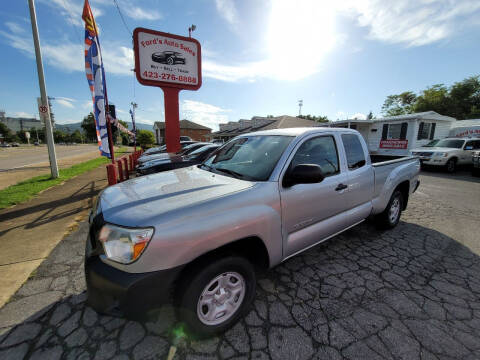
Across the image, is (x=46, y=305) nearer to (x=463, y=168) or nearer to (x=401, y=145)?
(x=463, y=168)

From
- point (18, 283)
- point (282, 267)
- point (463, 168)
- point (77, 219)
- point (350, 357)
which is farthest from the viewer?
point (463, 168)

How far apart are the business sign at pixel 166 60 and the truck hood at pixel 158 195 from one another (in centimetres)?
733

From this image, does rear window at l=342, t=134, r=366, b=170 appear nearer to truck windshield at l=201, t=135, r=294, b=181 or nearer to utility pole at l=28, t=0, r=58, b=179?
truck windshield at l=201, t=135, r=294, b=181

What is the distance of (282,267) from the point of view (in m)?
2.79

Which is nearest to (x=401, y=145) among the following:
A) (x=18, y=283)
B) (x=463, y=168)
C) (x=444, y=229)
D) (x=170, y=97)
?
(x=463, y=168)

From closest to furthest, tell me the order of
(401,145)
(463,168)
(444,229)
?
(444,229) < (463,168) < (401,145)

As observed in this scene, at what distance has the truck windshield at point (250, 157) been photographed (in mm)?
2219

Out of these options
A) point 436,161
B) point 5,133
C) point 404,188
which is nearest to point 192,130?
point 436,161

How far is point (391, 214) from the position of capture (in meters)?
3.81

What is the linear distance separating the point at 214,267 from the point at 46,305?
1.90 meters

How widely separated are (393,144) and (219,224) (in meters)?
19.6

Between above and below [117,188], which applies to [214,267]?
below

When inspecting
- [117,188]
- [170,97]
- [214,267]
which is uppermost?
[170,97]

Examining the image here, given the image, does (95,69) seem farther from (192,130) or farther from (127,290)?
(192,130)
